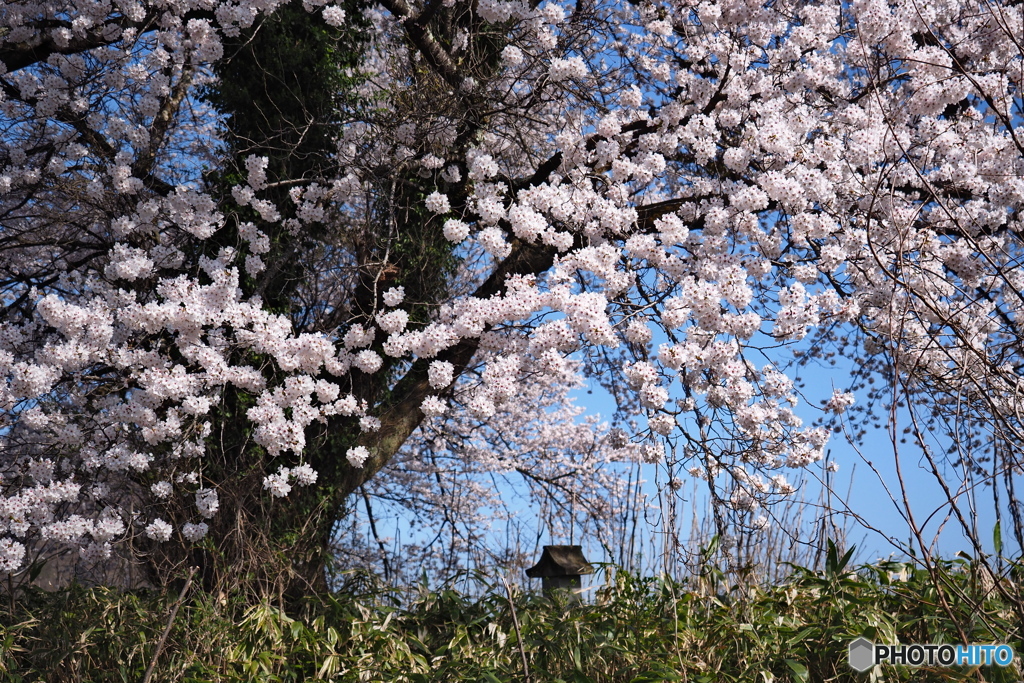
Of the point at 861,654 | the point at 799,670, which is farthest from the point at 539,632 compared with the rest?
the point at 861,654

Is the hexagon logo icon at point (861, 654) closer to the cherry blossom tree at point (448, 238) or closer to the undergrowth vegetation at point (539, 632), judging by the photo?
the undergrowth vegetation at point (539, 632)

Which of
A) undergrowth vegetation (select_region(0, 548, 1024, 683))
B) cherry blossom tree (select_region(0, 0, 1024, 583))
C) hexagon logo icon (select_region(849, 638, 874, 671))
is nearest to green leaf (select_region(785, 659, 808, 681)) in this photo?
undergrowth vegetation (select_region(0, 548, 1024, 683))

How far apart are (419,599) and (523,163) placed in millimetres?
3437

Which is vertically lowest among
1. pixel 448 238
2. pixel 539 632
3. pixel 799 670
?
pixel 799 670

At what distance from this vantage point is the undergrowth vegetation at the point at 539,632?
4215 millimetres

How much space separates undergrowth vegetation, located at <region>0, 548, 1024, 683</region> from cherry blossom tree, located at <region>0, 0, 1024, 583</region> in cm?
48

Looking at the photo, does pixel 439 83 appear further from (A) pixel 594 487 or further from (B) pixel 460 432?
(A) pixel 594 487

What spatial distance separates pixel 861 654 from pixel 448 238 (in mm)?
3333

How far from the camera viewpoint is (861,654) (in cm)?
403

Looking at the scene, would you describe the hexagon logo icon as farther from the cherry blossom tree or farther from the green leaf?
the cherry blossom tree

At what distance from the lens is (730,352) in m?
4.89

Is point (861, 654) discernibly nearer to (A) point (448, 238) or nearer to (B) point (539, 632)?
(B) point (539, 632)

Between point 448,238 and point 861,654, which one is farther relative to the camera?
point 448,238

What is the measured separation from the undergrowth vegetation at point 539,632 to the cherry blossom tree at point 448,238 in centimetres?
48
